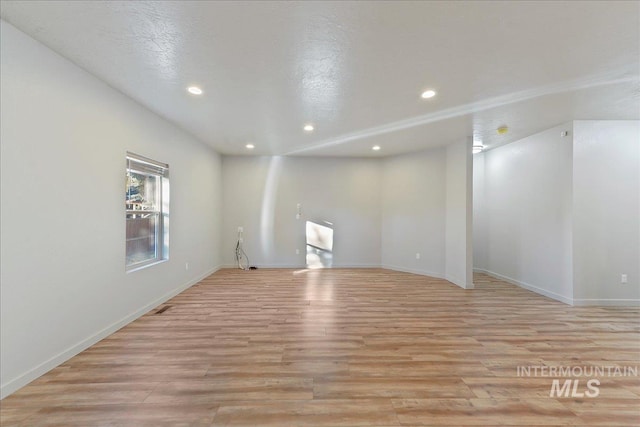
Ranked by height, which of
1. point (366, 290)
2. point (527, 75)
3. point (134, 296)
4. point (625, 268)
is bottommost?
point (366, 290)

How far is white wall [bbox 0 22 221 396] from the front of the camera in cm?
188

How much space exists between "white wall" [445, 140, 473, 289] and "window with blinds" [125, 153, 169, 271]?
5037mm

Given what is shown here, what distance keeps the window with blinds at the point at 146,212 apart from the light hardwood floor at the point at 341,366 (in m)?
0.77

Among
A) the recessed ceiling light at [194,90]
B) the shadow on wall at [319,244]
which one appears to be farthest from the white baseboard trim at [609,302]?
the recessed ceiling light at [194,90]

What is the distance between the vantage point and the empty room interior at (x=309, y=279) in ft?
5.83

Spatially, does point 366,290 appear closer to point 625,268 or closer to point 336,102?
point 336,102

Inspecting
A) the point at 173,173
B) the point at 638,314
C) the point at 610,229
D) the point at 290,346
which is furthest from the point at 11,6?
the point at 638,314

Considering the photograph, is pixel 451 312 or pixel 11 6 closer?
pixel 11 6

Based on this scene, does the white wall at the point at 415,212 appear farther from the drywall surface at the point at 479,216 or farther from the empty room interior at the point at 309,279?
the drywall surface at the point at 479,216

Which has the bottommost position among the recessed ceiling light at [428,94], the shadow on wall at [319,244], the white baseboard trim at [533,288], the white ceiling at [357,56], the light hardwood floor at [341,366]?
the light hardwood floor at [341,366]

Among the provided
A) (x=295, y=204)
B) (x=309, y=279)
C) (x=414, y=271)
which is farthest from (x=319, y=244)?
(x=414, y=271)

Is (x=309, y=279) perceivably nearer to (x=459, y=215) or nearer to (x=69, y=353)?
(x=459, y=215)

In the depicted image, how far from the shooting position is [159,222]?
398cm

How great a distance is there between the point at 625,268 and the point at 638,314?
66 cm
